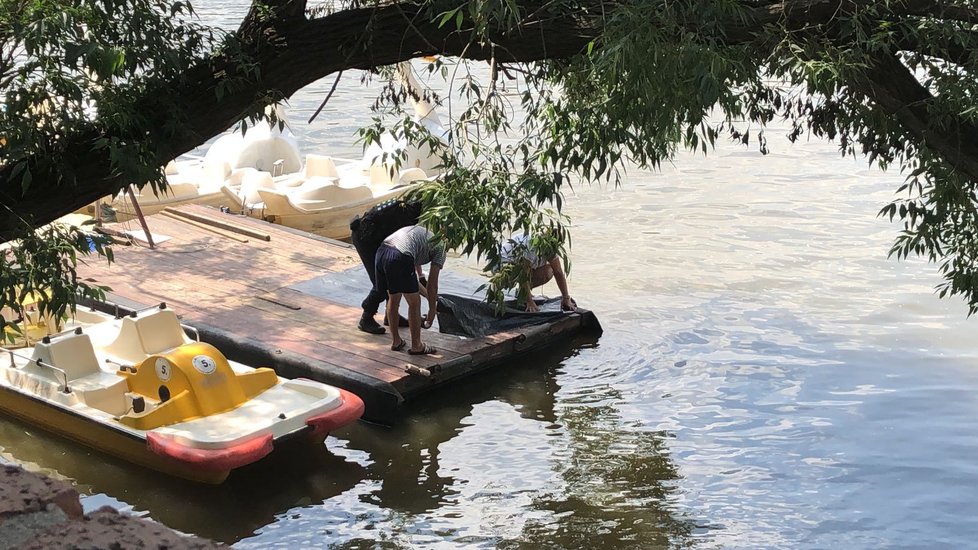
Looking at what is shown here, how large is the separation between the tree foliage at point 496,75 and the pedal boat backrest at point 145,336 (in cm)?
485

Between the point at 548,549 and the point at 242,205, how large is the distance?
964 centimetres

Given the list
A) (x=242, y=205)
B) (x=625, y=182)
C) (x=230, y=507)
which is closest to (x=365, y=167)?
(x=242, y=205)

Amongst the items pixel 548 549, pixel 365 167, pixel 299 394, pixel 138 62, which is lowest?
pixel 548 549

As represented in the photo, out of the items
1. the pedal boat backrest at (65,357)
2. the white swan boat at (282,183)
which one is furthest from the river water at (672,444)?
the white swan boat at (282,183)

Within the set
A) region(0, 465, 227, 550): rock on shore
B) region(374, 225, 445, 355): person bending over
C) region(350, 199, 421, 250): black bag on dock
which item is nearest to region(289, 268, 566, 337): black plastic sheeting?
region(374, 225, 445, 355): person bending over

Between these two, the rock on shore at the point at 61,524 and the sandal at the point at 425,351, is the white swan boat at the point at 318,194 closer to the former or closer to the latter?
the sandal at the point at 425,351

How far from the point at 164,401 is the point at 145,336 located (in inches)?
45.2

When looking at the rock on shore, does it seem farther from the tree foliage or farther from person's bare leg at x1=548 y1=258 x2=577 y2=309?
person's bare leg at x1=548 y1=258 x2=577 y2=309

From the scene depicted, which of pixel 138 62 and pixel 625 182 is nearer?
pixel 138 62

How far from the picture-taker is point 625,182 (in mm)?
21484

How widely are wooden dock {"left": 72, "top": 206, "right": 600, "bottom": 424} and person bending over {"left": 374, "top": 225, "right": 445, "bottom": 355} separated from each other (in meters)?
0.33

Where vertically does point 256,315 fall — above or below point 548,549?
above

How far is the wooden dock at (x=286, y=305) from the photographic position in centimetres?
1081

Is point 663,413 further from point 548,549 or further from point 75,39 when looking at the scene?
point 75,39
